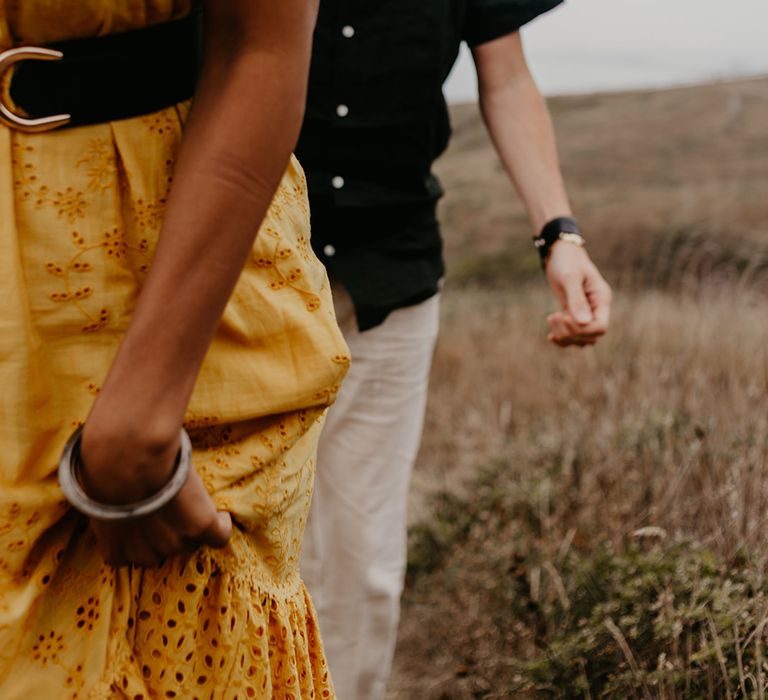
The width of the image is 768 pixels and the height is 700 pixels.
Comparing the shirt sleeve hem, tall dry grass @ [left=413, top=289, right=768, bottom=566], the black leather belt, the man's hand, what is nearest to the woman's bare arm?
the black leather belt

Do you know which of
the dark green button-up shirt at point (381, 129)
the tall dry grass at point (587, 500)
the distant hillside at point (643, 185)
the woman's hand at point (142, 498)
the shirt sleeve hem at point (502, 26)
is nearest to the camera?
the woman's hand at point (142, 498)

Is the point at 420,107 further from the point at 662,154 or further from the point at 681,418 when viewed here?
the point at 662,154

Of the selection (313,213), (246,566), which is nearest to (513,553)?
(313,213)

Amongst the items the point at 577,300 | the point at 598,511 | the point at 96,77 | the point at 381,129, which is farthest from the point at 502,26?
the point at 598,511

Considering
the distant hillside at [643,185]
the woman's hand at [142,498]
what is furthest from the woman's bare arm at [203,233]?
the distant hillside at [643,185]

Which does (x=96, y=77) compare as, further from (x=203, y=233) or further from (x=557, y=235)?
(x=557, y=235)

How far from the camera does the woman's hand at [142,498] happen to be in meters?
0.89

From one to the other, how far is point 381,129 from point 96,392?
1173mm

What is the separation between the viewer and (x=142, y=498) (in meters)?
0.91

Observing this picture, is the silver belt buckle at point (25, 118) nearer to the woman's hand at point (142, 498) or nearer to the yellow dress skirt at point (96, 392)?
the yellow dress skirt at point (96, 392)

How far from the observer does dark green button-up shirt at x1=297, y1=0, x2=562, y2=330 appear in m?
1.99

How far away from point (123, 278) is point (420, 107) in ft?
3.82

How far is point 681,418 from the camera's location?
362cm

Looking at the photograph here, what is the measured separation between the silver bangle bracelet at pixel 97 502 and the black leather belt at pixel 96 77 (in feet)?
1.05
